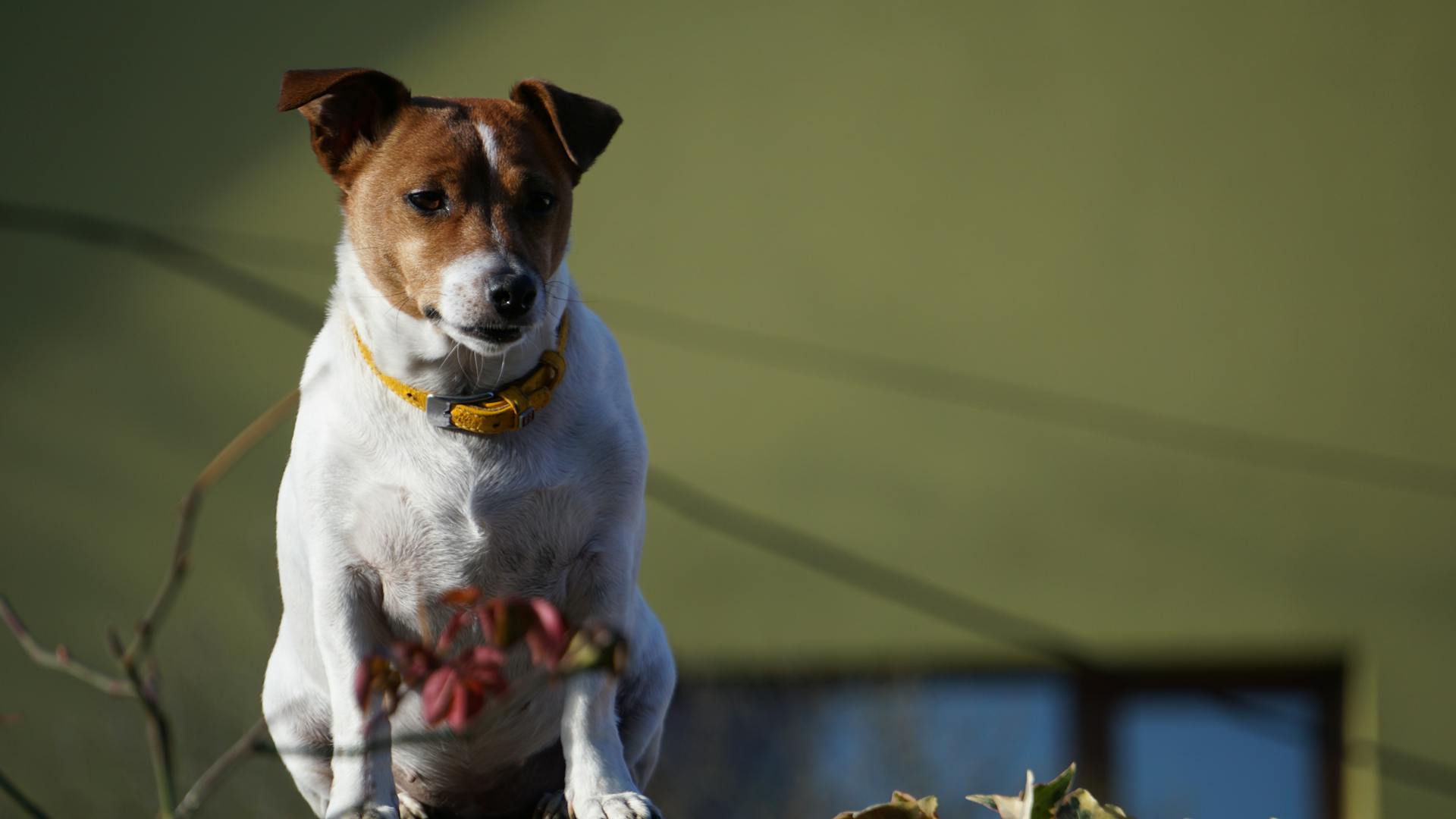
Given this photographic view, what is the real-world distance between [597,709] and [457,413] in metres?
0.41

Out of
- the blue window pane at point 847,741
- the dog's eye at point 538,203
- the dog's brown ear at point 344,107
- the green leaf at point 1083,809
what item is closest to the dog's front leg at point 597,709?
the dog's eye at point 538,203

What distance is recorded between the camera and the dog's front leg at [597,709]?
198 centimetres

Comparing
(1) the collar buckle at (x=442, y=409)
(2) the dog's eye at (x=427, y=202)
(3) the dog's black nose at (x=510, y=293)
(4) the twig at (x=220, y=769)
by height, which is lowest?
(4) the twig at (x=220, y=769)

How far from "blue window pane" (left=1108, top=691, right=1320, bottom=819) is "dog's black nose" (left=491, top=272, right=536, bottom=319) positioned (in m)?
3.88

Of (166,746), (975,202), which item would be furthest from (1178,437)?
(166,746)

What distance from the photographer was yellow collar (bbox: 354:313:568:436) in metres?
1.93

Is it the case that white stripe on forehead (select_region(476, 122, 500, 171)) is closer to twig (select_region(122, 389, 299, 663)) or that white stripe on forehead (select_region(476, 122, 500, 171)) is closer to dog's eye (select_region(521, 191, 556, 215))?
dog's eye (select_region(521, 191, 556, 215))

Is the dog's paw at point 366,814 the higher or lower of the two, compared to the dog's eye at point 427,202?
lower

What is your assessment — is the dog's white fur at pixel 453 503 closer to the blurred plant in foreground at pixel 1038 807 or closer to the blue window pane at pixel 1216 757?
the blurred plant in foreground at pixel 1038 807

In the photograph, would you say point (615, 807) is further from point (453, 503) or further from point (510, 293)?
point (510, 293)

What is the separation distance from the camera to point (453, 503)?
6.31 feet

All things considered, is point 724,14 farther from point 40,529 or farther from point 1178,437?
point 40,529

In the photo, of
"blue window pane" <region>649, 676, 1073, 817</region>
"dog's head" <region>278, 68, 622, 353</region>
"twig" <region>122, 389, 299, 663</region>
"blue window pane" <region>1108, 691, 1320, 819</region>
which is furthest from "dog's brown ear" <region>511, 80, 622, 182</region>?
A: "blue window pane" <region>1108, 691, 1320, 819</region>

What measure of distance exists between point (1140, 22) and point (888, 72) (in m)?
0.82
